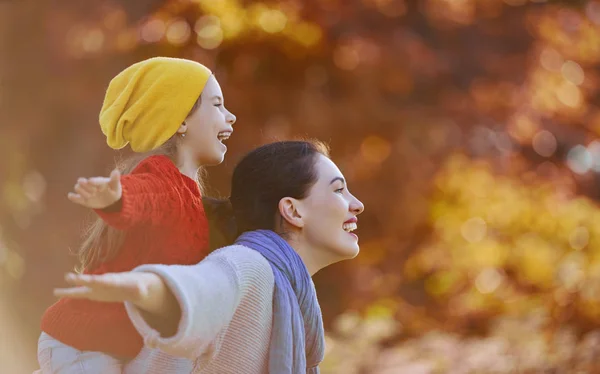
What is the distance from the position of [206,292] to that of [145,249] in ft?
1.14

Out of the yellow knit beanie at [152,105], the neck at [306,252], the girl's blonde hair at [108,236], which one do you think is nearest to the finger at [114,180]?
the girl's blonde hair at [108,236]

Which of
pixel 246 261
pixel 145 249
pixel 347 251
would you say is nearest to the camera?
pixel 246 261

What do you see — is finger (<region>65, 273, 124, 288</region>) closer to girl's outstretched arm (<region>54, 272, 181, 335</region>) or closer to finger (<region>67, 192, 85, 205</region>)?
girl's outstretched arm (<region>54, 272, 181, 335</region>)

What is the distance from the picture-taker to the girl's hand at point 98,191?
1509mm

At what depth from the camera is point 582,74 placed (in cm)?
545

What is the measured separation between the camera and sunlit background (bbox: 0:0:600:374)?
15.7ft

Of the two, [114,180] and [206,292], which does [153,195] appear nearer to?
[114,180]

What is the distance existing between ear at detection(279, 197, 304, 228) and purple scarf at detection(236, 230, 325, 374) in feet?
0.22

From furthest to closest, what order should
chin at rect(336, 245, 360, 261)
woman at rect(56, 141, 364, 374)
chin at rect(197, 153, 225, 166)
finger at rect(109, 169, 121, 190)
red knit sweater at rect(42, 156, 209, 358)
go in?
chin at rect(197, 153, 225, 166) → chin at rect(336, 245, 360, 261) → red knit sweater at rect(42, 156, 209, 358) → finger at rect(109, 169, 121, 190) → woman at rect(56, 141, 364, 374)

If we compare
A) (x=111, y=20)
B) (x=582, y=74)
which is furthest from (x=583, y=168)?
(x=111, y=20)

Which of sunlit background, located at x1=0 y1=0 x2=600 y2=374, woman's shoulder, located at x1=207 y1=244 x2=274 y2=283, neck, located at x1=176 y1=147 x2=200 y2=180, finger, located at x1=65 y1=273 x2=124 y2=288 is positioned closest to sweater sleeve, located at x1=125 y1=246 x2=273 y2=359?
woman's shoulder, located at x1=207 y1=244 x2=274 y2=283

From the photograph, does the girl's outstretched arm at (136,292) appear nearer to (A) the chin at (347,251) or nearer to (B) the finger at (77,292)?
(B) the finger at (77,292)

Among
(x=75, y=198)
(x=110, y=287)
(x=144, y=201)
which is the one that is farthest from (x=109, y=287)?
(x=144, y=201)

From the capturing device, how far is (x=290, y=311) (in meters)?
1.75
